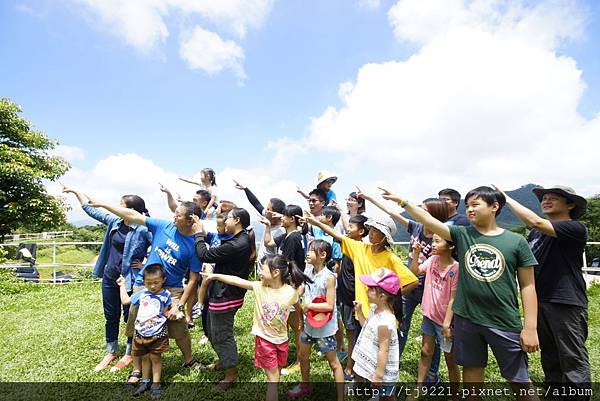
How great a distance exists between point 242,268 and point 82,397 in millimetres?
2224

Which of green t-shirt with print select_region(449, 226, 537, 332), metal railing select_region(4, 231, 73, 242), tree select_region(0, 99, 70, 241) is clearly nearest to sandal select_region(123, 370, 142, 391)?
green t-shirt with print select_region(449, 226, 537, 332)

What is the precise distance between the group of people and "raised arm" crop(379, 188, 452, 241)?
0.04 ft

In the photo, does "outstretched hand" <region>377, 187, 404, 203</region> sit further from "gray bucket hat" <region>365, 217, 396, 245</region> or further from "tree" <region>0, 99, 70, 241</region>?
"tree" <region>0, 99, 70, 241</region>

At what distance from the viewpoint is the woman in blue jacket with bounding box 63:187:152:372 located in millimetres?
4516

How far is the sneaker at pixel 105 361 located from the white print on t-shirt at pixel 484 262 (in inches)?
180

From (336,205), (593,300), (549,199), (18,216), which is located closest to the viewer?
(549,199)

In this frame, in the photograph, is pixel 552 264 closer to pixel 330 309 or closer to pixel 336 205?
pixel 330 309

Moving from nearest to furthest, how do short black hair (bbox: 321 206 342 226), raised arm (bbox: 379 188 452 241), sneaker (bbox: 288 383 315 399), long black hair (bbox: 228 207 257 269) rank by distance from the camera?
raised arm (bbox: 379 188 452 241), sneaker (bbox: 288 383 315 399), long black hair (bbox: 228 207 257 269), short black hair (bbox: 321 206 342 226)

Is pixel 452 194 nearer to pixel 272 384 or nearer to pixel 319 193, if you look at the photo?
pixel 319 193

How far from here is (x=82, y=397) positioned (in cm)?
378

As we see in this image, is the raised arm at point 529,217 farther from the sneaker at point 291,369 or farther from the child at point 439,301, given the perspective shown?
the sneaker at point 291,369

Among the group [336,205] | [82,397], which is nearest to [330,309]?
[336,205]

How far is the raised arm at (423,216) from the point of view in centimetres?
284

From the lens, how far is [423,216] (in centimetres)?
284
